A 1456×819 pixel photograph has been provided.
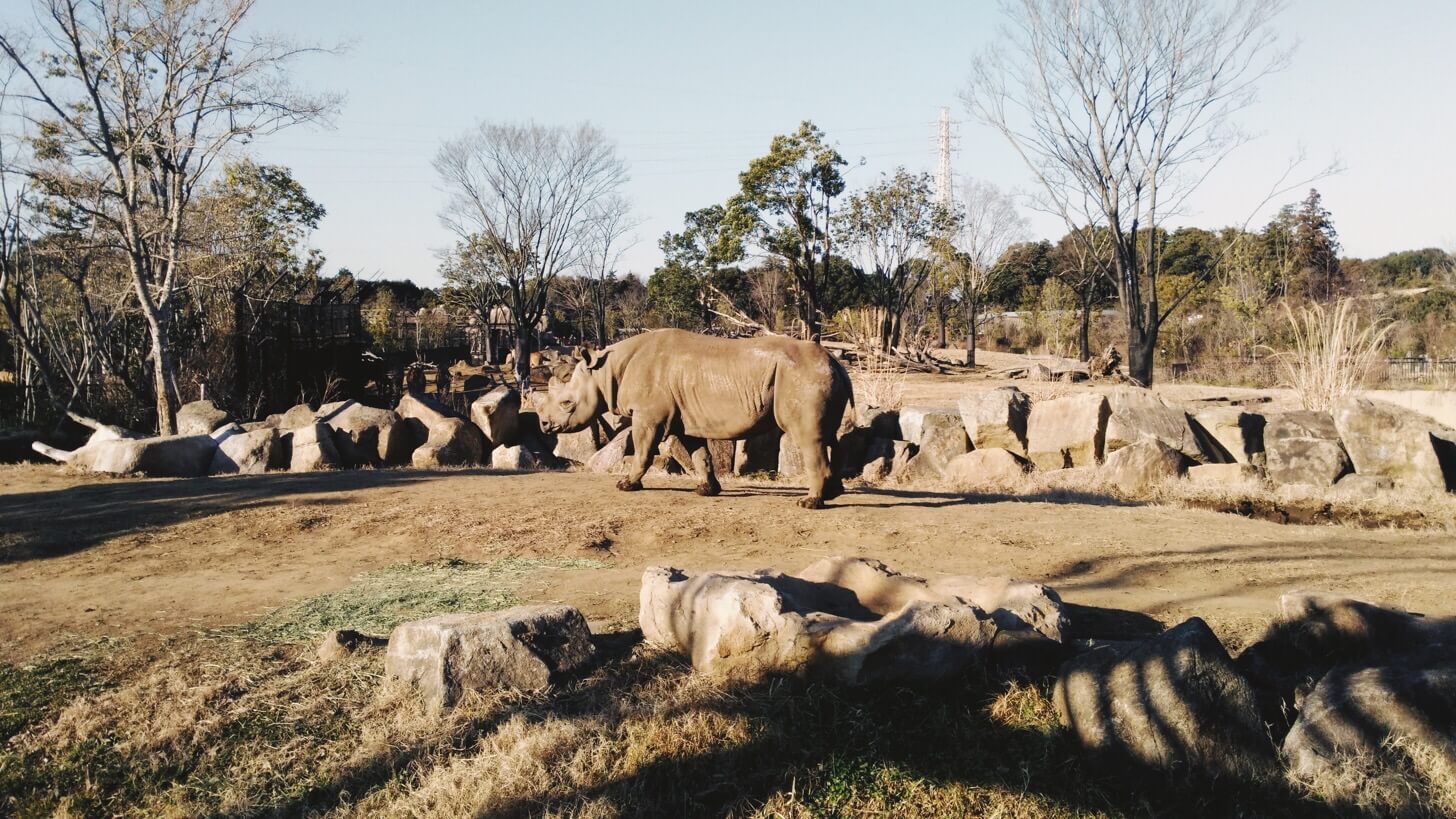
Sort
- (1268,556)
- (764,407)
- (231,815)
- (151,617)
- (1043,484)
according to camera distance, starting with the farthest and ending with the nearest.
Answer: (1043,484), (764,407), (1268,556), (151,617), (231,815)

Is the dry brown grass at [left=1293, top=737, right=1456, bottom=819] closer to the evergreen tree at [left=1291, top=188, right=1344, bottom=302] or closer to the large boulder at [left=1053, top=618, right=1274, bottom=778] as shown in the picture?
the large boulder at [left=1053, top=618, right=1274, bottom=778]

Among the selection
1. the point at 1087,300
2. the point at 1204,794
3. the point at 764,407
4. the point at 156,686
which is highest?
the point at 1087,300

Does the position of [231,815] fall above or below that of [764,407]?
below

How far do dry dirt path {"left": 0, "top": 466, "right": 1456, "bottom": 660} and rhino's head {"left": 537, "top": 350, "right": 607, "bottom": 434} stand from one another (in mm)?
807

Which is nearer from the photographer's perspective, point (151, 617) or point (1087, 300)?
point (151, 617)

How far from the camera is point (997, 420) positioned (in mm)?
13828

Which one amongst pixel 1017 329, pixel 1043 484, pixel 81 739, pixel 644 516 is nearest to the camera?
pixel 81 739

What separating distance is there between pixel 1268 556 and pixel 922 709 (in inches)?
172

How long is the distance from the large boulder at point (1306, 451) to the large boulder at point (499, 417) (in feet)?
35.3

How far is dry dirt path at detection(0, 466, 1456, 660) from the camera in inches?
254

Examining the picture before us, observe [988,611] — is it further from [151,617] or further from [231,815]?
[151,617]

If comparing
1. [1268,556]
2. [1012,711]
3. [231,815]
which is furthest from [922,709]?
[1268,556]

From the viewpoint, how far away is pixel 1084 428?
13195 mm

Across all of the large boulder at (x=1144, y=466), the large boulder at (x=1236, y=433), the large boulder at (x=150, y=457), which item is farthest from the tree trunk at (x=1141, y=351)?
the large boulder at (x=150, y=457)
